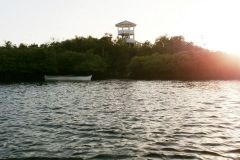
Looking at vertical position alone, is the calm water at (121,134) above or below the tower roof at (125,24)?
below

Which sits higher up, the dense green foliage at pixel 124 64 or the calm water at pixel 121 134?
the dense green foliage at pixel 124 64

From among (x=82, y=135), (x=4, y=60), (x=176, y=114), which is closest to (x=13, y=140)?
(x=82, y=135)

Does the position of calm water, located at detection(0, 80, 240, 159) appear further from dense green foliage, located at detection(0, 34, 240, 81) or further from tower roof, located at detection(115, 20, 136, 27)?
tower roof, located at detection(115, 20, 136, 27)

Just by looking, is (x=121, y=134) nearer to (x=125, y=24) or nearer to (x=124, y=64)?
(x=124, y=64)

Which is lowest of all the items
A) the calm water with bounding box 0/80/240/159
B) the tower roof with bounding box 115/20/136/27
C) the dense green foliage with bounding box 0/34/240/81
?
the calm water with bounding box 0/80/240/159

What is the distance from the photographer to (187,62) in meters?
111

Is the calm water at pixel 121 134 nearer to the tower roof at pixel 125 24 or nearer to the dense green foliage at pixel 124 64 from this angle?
the dense green foliage at pixel 124 64

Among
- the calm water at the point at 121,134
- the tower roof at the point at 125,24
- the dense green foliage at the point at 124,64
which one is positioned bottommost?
the calm water at the point at 121,134

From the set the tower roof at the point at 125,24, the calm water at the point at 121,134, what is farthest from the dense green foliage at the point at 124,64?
the calm water at the point at 121,134

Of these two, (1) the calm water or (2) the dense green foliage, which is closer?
(1) the calm water

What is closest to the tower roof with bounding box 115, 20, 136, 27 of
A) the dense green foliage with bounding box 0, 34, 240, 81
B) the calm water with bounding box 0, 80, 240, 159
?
the dense green foliage with bounding box 0, 34, 240, 81

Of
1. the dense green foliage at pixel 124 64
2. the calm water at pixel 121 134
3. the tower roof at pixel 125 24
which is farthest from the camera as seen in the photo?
the tower roof at pixel 125 24

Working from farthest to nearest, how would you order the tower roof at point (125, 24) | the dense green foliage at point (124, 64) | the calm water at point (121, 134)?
the tower roof at point (125, 24) → the dense green foliage at point (124, 64) → the calm water at point (121, 134)

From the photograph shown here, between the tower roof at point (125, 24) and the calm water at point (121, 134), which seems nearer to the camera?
the calm water at point (121, 134)
